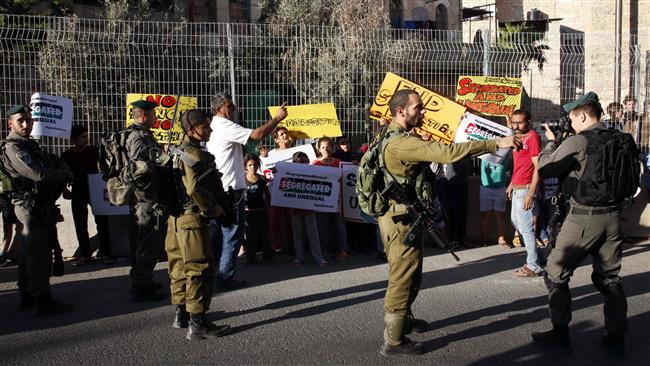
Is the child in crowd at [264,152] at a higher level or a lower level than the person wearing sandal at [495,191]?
higher

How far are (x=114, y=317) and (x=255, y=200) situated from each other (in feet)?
8.64

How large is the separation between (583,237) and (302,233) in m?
4.19

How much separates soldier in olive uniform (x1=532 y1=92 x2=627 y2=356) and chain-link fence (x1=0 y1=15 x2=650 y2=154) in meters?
4.88

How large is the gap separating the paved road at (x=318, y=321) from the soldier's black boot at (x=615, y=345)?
70 millimetres

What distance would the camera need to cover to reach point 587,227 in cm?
479

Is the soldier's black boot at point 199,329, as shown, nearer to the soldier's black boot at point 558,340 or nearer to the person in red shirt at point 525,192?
the soldier's black boot at point 558,340

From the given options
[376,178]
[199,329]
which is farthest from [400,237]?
[199,329]

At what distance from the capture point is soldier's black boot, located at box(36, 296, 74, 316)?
19.5ft

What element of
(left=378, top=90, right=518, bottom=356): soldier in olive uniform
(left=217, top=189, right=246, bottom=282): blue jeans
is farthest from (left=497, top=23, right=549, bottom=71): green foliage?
(left=378, top=90, right=518, bottom=356): soldier in olive uniform

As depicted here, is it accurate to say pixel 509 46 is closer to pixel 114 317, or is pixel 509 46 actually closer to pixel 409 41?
pixel 409 41

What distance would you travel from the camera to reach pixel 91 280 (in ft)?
24.4

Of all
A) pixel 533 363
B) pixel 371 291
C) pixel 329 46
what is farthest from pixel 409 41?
pixel 533 363

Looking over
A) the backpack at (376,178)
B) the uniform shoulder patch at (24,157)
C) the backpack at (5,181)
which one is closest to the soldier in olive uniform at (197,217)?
the backpack at (376,178)

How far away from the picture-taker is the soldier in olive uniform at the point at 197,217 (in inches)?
200
